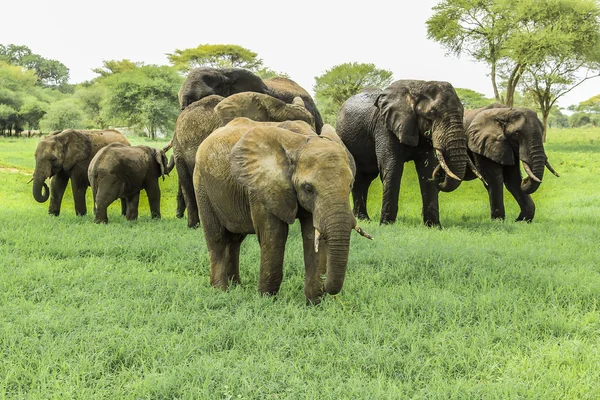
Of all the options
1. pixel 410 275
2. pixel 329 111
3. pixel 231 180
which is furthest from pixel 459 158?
pixel 329 111

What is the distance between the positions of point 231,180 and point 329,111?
45.1 metres

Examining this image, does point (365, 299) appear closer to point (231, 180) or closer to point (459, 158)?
point (231, 180)

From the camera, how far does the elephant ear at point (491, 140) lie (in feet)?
31.1

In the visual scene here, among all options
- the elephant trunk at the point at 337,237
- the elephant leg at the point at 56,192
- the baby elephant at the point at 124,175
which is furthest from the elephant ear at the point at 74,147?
the elephant trunk at the point at 337,237

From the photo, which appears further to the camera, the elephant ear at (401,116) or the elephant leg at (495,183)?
the elephant leg at (495,183)

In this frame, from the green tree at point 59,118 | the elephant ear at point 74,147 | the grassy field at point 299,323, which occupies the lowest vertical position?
the grassy field at point 299,323

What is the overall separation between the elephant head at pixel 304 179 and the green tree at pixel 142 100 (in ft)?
114

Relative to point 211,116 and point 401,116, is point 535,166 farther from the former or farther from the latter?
point 211,116

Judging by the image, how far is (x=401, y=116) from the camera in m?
8.39

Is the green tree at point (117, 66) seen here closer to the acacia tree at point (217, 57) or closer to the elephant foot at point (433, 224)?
the acacia tree at point (217, 57)

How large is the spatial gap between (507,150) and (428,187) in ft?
5.98

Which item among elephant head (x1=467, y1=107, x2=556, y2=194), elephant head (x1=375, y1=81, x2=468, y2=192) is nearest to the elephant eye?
elephant head (x1=375, y1=81, x2=468, y2=192)

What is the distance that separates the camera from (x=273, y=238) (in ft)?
14.8

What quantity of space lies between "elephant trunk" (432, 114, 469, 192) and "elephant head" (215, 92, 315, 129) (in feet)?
7.81
